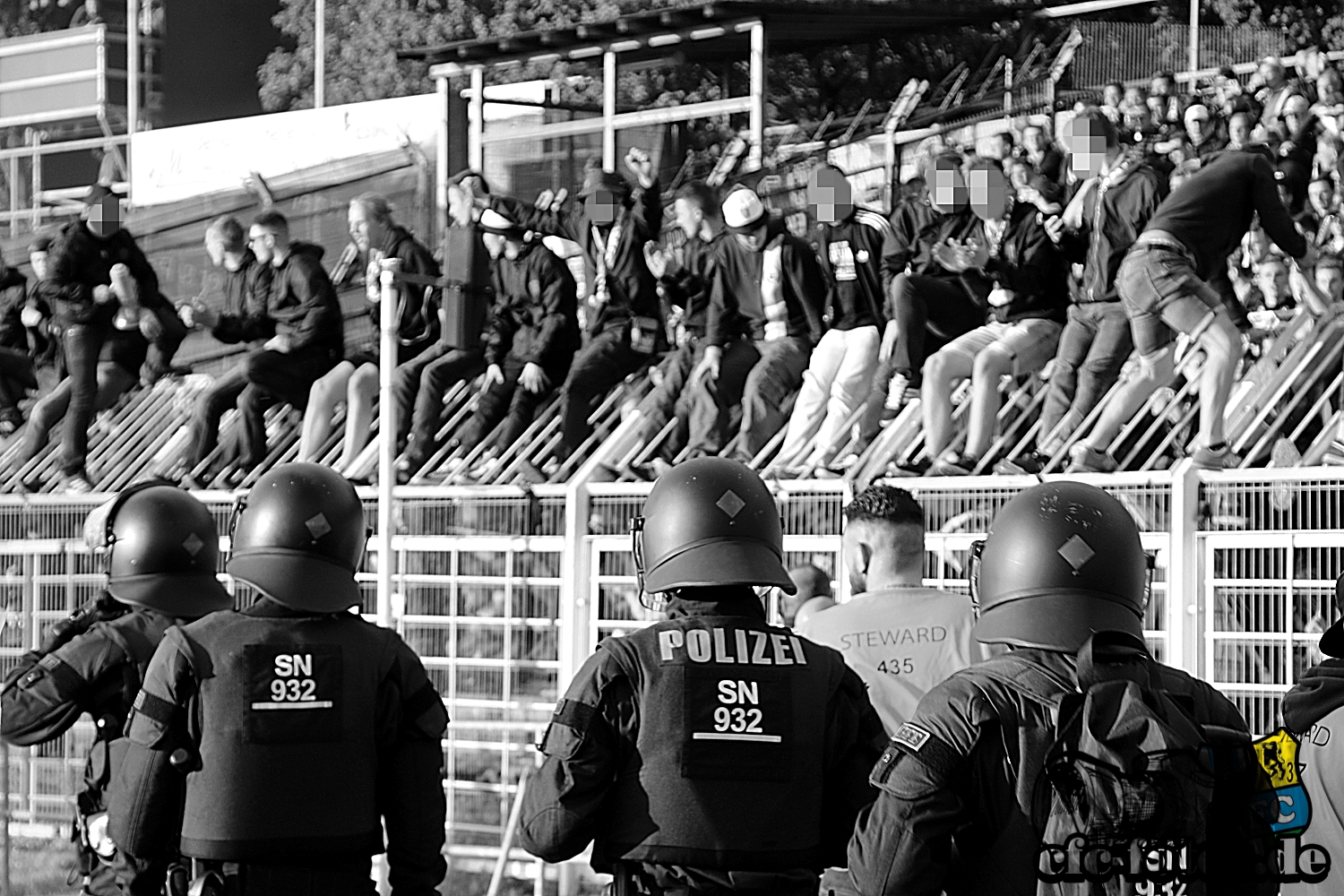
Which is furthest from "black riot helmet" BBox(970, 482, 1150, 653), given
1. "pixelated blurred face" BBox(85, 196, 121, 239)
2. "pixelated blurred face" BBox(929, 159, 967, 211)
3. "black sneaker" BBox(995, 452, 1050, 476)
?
"pixelated blurred face" BBox(85, 196, 121, 239)

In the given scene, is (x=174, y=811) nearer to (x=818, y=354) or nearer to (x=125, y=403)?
(x=818, y=354)

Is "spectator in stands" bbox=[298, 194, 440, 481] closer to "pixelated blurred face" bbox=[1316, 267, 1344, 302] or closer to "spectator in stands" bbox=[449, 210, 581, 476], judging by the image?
"spectator in stands" bbox=[449, 210, 581, 476]

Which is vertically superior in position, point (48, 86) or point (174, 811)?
point (48, 86)

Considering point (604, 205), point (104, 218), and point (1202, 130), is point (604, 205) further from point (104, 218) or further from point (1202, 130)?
point (104, 218)

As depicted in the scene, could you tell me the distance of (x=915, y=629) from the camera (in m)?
5.32

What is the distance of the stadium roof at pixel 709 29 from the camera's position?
16000 millimetres

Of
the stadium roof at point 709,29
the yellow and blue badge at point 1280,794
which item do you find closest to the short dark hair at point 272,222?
the stadium roof at point 709,29

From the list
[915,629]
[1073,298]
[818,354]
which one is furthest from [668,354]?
[915,629]

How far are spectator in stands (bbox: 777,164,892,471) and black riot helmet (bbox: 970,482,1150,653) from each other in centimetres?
684

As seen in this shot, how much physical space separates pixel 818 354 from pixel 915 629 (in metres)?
5.57

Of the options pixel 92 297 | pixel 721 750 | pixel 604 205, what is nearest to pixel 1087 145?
pixel 604 205

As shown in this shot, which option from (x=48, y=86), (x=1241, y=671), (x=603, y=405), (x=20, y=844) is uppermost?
(x=48, y=86)

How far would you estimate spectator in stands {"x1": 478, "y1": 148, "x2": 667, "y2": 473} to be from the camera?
11.9 meters

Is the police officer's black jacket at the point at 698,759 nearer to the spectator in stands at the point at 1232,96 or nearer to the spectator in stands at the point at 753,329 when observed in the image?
the spectator in stands at the point at 753,329
